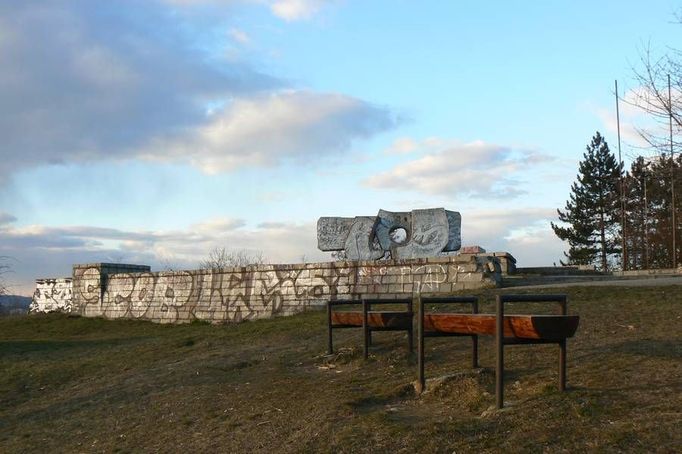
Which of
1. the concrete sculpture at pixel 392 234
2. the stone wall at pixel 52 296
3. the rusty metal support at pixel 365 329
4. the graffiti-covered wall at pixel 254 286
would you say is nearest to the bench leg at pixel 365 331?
the rusty metal support at pixel 365 329

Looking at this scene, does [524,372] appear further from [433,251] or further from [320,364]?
[433,251]

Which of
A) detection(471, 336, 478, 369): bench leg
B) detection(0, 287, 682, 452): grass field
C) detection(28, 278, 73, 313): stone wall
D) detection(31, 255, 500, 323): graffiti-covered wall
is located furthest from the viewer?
detection(28, 278, 73, 313): stone wall

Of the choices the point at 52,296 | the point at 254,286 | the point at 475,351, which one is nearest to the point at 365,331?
the point at 475,351

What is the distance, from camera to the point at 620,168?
155ft

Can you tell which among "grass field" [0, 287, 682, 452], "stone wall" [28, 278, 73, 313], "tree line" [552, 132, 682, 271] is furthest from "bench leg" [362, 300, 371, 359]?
"tree line" [552, 132, 682, 271]

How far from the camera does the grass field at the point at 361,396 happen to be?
5395 millimetres

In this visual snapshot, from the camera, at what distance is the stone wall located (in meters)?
29.0

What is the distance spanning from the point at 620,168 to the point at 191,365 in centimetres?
4211

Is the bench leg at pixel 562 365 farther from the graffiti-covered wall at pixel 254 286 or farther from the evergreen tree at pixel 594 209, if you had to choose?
the evergreen tree at pixel 594 209

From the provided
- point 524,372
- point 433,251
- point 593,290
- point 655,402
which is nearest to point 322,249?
point 433,251

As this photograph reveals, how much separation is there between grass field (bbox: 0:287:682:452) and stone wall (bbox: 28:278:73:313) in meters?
16.5

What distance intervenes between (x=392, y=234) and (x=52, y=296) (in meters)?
14.9

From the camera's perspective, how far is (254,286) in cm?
2019

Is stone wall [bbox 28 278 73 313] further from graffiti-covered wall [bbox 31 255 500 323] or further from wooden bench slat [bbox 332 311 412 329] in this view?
wooden bench slat [bbox 332 311 412 329]
